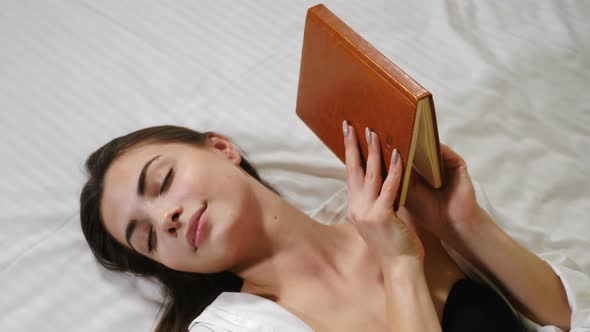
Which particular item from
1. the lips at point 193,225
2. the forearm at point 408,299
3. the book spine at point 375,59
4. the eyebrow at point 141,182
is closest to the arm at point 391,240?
the forearm at point 408,299

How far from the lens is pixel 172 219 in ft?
3.03

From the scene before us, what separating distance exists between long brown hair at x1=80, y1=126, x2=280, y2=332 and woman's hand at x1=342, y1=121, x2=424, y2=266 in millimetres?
311

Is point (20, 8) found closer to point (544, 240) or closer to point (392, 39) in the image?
point (392, 39)

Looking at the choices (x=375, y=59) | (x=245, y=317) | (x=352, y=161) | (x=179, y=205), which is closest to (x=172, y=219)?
(x=179, y=205)

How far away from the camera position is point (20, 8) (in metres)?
1.56

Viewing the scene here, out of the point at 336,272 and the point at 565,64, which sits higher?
the point at 565,64

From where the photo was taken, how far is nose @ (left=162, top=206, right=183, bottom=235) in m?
0.92

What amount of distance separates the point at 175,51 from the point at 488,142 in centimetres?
80

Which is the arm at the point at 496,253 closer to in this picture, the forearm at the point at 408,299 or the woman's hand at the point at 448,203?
the woman's hand at the point at 448,203

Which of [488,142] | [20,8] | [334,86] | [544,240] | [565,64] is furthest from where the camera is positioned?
[20,8]

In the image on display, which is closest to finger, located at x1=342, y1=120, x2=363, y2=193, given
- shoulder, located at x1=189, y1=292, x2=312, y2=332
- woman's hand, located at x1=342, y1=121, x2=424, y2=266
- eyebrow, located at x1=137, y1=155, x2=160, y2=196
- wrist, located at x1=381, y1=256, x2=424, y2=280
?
woman's hand, located at x1=342, y1=121, x2=424, y2=266

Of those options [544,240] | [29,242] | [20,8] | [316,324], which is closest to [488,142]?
[544,240]

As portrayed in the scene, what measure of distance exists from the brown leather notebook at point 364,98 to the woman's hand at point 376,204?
0.6 inches

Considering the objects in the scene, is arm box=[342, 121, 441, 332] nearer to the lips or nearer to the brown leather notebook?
the brown leather notebook
